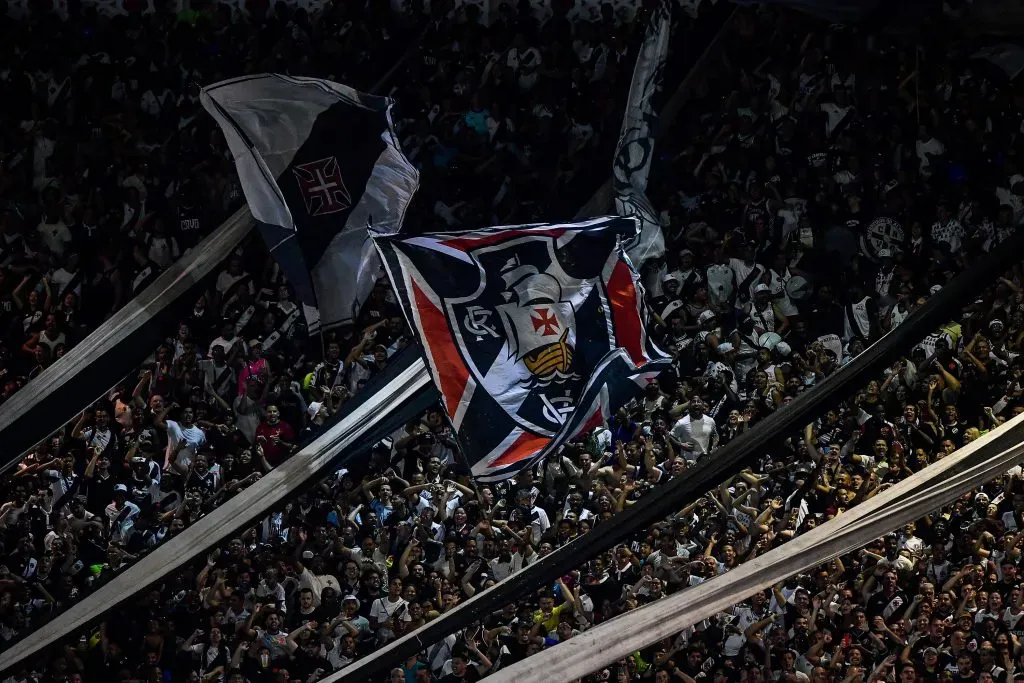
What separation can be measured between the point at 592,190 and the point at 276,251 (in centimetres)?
444

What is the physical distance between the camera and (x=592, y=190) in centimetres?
1459

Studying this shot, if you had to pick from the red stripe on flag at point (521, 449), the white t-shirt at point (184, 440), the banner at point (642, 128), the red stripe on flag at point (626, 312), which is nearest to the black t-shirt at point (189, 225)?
the white t-shirt at point (184, 440)

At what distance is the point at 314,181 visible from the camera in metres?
11.4

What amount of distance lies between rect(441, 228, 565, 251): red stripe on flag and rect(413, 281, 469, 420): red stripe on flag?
43cm

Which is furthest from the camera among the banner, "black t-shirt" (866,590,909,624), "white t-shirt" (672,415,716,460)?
the banner

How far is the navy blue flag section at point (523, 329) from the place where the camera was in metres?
8.82

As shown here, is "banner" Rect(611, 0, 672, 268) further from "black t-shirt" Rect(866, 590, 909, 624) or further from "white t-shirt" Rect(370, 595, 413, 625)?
"white t-shirt" Rect(370, 595, 413, 625)

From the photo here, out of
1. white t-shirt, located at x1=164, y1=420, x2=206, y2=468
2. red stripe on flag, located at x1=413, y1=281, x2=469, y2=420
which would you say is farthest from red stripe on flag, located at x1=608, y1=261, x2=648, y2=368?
white t-shirt, located at x1=164, y1=420, x2=206, y2=468

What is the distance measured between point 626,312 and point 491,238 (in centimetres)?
107

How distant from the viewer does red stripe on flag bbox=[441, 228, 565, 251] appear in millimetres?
9117

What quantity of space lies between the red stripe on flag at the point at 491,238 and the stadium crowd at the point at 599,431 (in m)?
2.87

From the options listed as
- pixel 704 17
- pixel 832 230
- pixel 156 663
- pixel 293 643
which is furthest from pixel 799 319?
pixel 156 663

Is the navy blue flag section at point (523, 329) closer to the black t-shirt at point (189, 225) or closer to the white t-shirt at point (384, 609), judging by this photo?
the white t-shirt at point (384, 609)

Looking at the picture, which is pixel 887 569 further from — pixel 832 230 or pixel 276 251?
pixel 276 251
